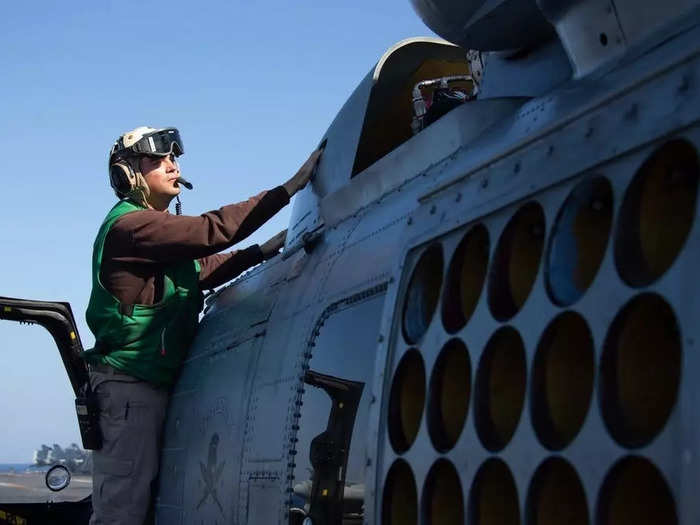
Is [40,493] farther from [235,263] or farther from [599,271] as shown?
[599,271]

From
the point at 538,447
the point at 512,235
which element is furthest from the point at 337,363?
the point at 538,447

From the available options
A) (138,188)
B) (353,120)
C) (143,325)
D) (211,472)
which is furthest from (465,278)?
(138,188)

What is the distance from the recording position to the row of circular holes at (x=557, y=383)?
199 cm

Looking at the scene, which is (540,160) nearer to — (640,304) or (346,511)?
(640,304)

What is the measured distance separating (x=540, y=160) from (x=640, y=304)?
22.3 inches

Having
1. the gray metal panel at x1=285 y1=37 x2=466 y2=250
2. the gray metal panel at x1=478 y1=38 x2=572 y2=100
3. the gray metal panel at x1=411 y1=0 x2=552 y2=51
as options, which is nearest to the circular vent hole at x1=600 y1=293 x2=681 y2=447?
the gray metal panel at x1=478 y1=38 x2=572 y2=100

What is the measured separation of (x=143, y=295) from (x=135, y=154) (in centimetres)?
86

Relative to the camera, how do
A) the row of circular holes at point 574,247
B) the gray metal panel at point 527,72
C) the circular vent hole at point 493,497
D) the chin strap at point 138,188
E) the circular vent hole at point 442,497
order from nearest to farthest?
1. the row of circular holes at point 574,247
2. the circular vent hole at point 493,497
3. the circular vent hole at point 442,497
4. the gray metal panel at point 527,72
5. the chin strap at point 138,188

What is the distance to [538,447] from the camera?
86.1 inches

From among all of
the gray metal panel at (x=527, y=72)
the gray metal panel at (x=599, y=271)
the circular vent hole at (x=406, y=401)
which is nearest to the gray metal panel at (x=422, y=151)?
the gray metal panel at (x=527, y=72)

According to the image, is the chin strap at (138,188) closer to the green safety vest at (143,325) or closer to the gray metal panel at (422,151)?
the green safety vest at (143,325)

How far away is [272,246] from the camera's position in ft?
18.6

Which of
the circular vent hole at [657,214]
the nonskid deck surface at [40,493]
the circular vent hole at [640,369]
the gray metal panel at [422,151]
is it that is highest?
the gray metal panel at [422,151]

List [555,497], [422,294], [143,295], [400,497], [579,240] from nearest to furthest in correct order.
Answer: [555,497] → [579,240] → [400,497] → [422,294] → [143,295]
